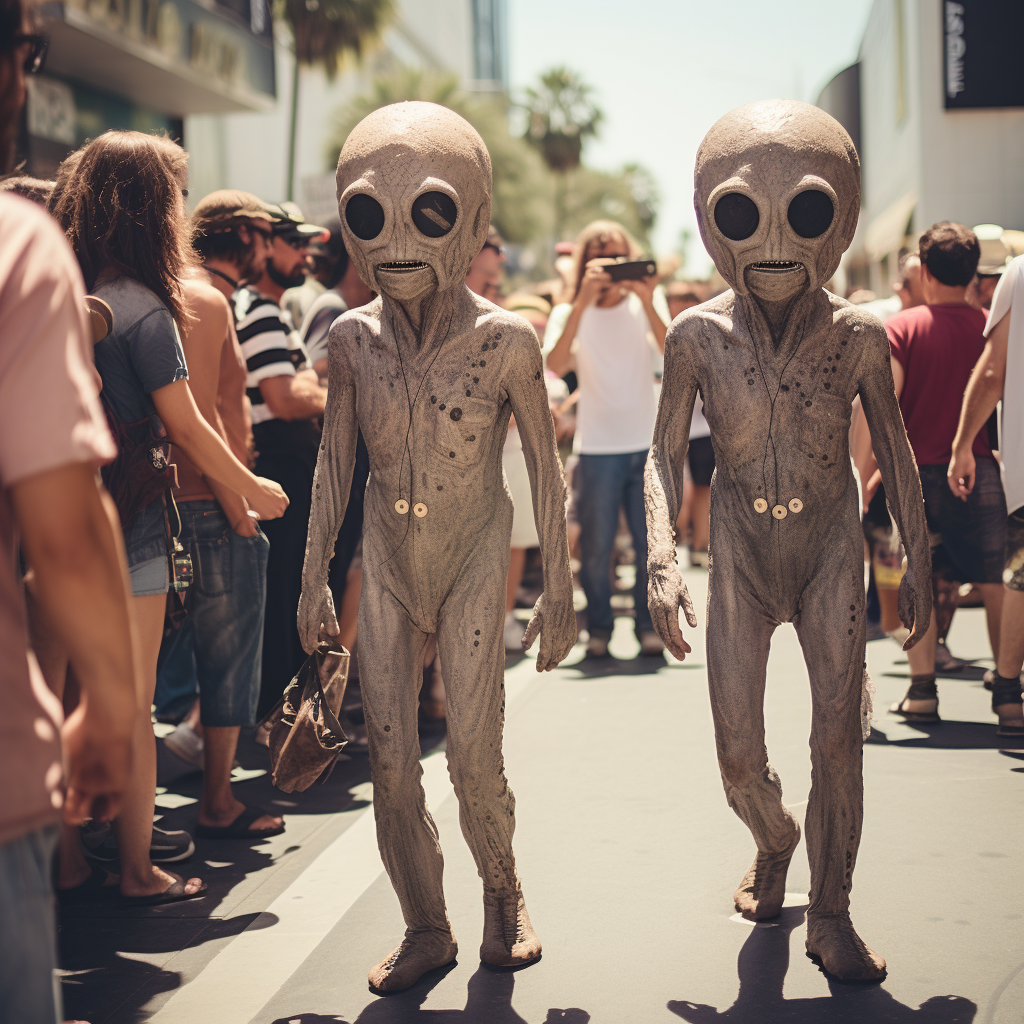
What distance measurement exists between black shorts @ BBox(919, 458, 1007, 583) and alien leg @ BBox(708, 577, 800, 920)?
294cm

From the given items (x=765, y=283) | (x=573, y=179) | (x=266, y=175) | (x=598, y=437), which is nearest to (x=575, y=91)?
(x=573, y=179)

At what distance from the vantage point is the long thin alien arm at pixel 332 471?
12.2 feet

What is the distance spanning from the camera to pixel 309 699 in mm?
3771

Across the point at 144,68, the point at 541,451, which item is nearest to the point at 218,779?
the point at 541,451

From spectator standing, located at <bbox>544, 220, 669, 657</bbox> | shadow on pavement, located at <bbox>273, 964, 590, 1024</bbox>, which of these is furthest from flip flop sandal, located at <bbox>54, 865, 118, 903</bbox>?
spectator standing, located at <bbox>544, 220, 669, 657</bbox>

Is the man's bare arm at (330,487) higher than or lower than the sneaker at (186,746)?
higher

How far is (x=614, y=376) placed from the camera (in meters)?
7.98

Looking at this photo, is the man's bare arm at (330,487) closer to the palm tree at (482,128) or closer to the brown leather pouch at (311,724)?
the brown leather pouch at (311,724)

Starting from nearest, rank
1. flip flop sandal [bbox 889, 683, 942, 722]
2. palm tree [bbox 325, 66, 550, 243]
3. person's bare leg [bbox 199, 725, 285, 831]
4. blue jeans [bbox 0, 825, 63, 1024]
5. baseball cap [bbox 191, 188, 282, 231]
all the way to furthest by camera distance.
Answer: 1. blue jeans [bbox 0, 825, 63, 1024]
2. person's bare leg [bbox 199, 725, 285, 831]
3. baseball cap [bbox 191, 188, 282, 231]
4. flip flop sandal [bbox 889, 683, 942, 722]
5. palm tree [bbox 325, 66, 550, 243]

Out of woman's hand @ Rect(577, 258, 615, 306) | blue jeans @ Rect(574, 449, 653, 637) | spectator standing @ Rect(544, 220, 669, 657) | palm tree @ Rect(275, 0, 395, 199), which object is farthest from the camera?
palm tree @ Rect(275, 0, 395, 199)

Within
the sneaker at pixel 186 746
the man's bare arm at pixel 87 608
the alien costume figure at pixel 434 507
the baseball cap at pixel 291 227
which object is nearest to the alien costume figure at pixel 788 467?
→ the alien costume figure at pixel 434 507

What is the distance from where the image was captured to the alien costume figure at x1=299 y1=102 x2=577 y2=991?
354 centimetres

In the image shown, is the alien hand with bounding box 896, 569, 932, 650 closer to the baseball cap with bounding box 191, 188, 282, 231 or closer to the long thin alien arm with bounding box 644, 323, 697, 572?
the long thin alien arm with bounding box 644, 323, 697, 572

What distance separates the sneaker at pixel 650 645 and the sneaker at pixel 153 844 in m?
3.83
